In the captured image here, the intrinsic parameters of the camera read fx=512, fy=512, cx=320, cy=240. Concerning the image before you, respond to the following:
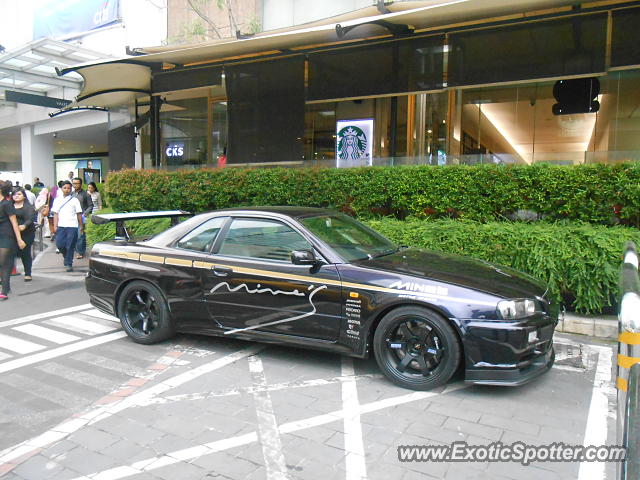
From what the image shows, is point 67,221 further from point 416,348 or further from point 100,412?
point 416,348

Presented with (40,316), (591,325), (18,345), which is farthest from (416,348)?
(40,316)

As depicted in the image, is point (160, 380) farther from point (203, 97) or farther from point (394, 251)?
point (203, 97)

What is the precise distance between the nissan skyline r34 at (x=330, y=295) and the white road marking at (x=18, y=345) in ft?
2.58

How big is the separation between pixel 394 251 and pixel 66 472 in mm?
3343

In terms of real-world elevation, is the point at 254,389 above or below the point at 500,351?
below

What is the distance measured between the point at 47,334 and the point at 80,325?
43 centimetres

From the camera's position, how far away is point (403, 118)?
403 inches

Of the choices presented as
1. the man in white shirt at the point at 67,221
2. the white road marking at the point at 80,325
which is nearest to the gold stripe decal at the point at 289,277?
the white road marking at the point at 80,325

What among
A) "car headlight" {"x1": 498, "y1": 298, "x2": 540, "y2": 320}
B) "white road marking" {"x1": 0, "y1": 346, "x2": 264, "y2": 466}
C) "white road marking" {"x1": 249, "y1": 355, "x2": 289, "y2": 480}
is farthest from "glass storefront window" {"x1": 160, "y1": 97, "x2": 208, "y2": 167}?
"car headlight" {"x1": 498, "y1": 298, "x2": 540, "y2": 320}

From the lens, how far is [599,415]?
3777 millimetres

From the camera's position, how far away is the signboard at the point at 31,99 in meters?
14.2

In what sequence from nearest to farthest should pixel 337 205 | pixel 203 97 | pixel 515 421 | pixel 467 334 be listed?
1. pixel 515 421
2. pixel 467 334
3. pixel 337 205
4. pixel 203 97

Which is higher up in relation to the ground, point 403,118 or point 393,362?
point 403,118

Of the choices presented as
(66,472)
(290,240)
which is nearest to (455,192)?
(290,240)
